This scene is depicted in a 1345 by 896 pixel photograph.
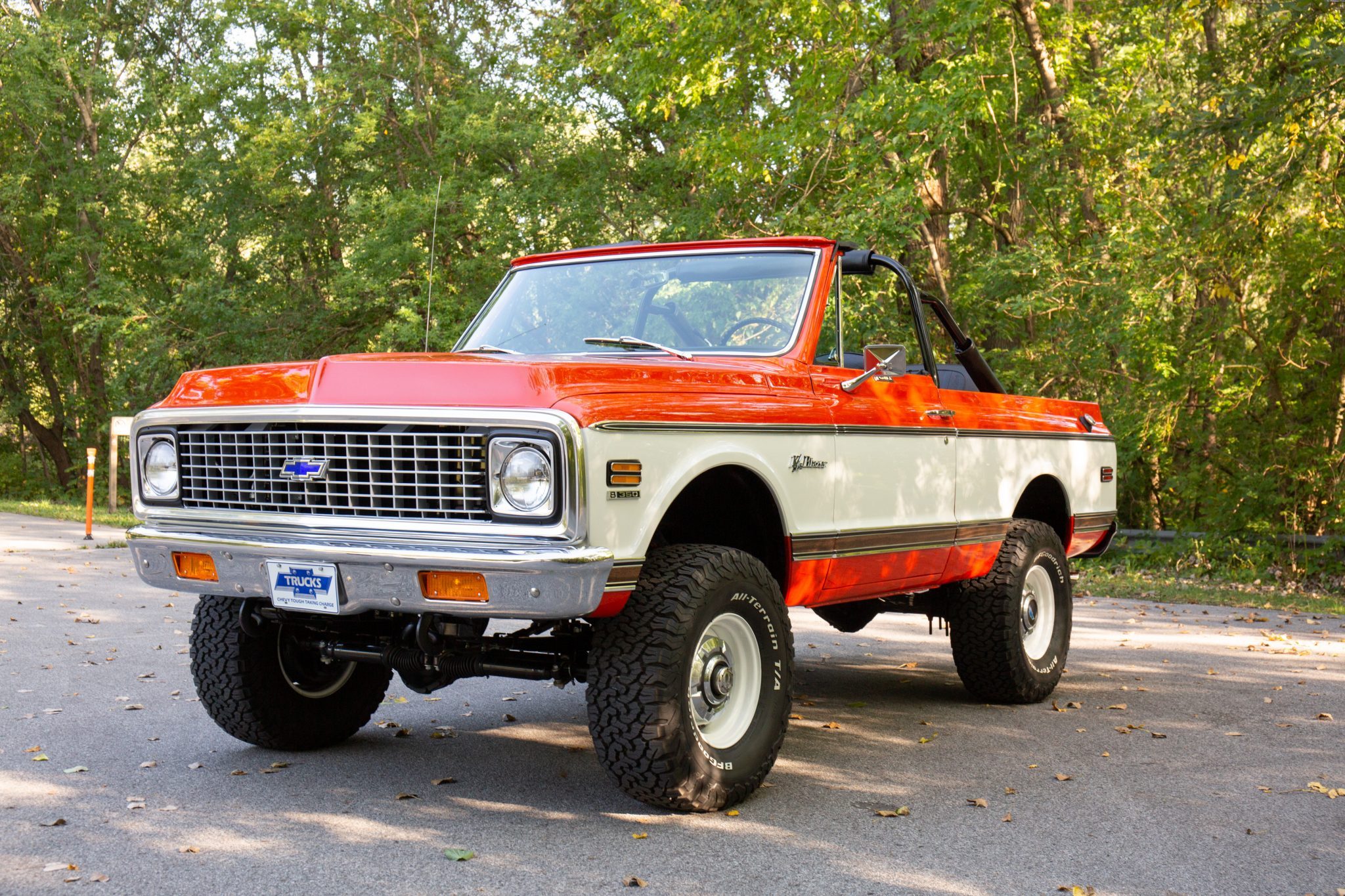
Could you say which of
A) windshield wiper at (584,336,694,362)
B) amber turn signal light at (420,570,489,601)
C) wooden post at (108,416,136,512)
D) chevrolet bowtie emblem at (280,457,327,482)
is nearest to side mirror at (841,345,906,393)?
windshield wiper at (584,336,694,362)

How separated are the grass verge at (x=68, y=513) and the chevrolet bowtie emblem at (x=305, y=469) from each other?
14388mm

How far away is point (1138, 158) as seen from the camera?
15.7 m

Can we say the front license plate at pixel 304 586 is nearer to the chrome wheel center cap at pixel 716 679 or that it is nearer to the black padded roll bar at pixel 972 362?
the chrome wheel center cap at pixel 716 679

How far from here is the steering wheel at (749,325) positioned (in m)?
5.68

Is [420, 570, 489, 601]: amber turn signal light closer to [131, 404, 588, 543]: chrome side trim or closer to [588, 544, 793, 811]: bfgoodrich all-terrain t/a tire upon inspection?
[131, 404, 588, 543]: chrome side trim

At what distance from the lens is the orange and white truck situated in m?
Result: 4.30

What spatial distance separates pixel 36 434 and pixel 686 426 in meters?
34.6

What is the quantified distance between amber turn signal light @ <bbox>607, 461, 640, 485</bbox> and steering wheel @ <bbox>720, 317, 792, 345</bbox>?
140 cm

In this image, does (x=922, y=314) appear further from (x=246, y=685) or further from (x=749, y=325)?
(x=246, y=685)

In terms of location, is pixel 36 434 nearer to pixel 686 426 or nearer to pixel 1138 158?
pixel 1138 158

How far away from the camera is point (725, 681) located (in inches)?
193

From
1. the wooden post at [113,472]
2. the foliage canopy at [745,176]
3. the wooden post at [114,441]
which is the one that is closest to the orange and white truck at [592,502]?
the foliage canopy at [745,176]

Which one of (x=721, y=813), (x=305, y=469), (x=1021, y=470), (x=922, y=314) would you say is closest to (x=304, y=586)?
(x=305, y=469)

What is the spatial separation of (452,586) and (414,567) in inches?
5.5
